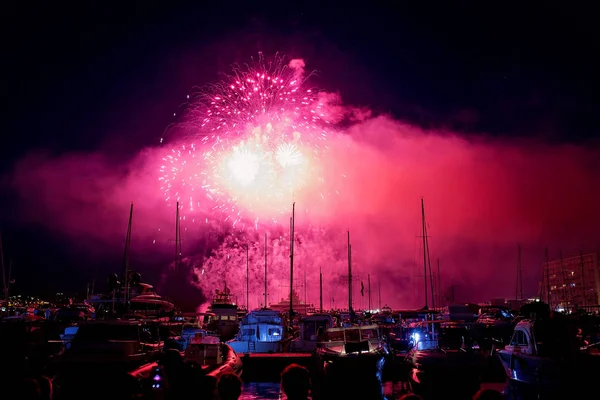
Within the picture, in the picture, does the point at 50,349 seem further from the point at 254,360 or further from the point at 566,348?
the point at 566,348

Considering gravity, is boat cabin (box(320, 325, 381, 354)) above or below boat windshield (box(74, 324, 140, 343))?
below

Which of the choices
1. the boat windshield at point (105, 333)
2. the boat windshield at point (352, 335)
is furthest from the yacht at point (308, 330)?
the boat windshield at point (105, 333)

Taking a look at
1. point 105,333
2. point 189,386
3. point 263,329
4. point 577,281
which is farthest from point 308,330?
point 577,281

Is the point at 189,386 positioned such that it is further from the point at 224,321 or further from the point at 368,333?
the point at 224,321

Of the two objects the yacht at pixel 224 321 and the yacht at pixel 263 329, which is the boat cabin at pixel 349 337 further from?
the yacht at pixel 224 321

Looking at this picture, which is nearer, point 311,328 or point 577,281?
point 311,328

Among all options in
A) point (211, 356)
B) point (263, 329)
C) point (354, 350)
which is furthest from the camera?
point (263, 329)

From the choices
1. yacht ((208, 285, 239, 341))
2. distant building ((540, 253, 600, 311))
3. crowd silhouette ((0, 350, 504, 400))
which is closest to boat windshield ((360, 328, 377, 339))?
crowd silhouette ((0, 350, 504, 400))

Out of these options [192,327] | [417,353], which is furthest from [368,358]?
[192,327]

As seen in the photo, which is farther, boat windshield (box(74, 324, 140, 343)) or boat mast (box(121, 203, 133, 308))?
boat mast (box(121, 203, 133, 308))

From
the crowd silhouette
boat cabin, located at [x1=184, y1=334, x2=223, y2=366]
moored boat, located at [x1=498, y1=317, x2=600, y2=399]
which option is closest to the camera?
the crowd silhouette

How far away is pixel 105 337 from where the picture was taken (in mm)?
20297

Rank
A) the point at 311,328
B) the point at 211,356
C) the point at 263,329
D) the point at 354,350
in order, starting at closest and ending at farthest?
the point at 211,356 < the point at 354,350 < the point at 311,328 < the point at 263,329

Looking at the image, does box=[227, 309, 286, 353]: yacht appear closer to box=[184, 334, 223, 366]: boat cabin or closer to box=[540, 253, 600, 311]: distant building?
box=[184, 334, 223, 366]: boat cabin
